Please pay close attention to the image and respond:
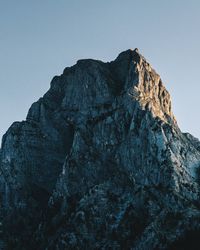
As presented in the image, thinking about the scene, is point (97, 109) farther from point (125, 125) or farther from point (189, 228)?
point (189, 228)

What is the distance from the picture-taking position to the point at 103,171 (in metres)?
168

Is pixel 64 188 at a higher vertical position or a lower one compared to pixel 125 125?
lower

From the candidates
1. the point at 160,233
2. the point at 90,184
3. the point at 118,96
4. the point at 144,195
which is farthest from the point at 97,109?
the point at 160,233

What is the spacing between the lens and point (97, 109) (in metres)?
182

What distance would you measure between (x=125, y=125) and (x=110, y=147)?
333 inches

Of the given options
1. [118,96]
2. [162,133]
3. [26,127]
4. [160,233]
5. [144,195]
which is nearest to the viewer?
[160,233]

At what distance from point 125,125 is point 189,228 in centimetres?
4459

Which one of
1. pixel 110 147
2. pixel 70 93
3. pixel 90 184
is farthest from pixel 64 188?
pixel 70 93

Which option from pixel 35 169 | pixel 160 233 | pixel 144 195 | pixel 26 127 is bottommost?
pixel 160 233

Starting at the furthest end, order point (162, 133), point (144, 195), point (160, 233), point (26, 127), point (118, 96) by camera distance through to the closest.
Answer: point (26, 127) < point (118, 96) < point (162, 133) < point (144, 195) < point (160, 233)

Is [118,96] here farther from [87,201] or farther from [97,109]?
[87,201]

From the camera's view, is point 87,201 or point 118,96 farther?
point 118,96

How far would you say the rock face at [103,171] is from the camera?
147875 mm

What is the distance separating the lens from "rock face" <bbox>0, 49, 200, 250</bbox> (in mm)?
147875
